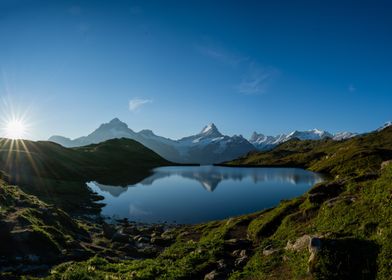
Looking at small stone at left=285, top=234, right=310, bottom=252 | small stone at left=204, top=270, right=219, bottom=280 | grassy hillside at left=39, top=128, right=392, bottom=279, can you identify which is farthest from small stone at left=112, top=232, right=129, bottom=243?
Result: small stone at left=285, top=234, right=310, bottom=252

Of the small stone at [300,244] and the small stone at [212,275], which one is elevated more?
the small stone at [300,244]

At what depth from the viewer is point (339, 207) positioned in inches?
1080

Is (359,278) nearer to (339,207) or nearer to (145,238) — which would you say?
(339,207)

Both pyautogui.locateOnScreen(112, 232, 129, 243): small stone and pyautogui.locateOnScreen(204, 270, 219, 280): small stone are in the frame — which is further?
pyautogui.locateOnScreen(112, 232, 129, 243): small stone

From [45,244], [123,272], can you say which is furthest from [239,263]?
[45,244]

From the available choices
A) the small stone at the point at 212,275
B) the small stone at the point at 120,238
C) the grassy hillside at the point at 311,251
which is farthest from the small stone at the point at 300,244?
the small stone at the point at 120,238

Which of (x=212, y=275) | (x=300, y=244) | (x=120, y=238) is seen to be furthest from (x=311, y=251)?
(x=120, y=238)

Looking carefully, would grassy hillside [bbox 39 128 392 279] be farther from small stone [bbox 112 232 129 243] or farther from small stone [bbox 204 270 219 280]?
small stone [bbox 112 232 129 243]

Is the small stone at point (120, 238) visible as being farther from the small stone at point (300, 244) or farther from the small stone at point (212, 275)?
the small stone at point (300, 244)

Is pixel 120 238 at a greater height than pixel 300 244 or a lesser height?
lesser

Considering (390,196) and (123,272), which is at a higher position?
(390,196)

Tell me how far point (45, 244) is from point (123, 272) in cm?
1293

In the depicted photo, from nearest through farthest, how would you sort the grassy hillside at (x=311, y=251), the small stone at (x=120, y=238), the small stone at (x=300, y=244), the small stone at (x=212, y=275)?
the grassy hillside at (x=311, y=251)
the small stone at (x=300, y=244)
the small stone at (x=212, y=275)
the small stone at (x=120, y=238)

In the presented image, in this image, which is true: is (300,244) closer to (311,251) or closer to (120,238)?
(311,251)
